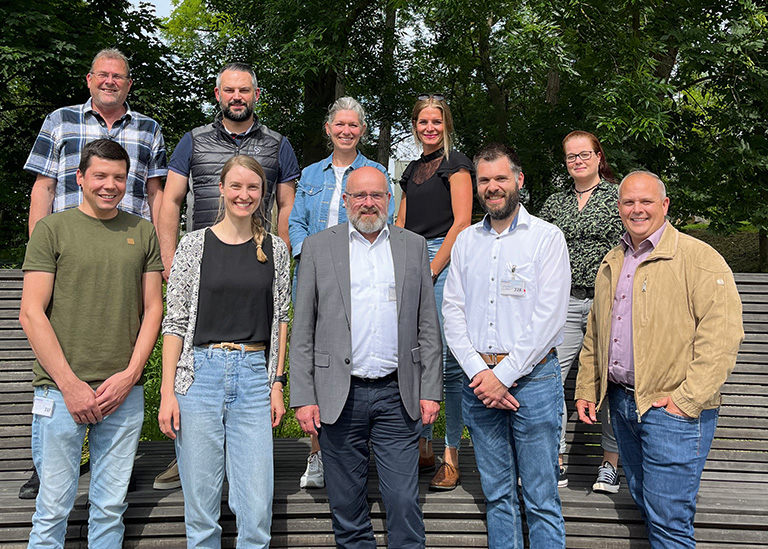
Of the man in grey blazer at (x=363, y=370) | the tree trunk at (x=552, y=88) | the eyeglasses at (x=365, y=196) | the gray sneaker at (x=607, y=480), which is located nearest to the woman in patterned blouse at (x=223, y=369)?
the man in grey blazer at (x=363, y=370)

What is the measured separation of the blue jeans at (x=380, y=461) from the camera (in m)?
3.39

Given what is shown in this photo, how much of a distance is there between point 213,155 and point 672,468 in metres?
2.95

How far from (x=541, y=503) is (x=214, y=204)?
2.38 metres

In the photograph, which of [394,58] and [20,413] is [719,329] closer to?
[20,413]

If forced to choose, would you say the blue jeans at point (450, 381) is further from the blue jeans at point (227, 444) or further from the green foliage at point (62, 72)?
the green foliage at point (62, 72)

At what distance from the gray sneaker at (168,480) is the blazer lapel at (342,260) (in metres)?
1.64

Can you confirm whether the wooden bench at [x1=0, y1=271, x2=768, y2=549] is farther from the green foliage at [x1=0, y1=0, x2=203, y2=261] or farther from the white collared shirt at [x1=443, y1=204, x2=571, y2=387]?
the green foliage at [x1=0, y1=0, x2=203, y2=261]

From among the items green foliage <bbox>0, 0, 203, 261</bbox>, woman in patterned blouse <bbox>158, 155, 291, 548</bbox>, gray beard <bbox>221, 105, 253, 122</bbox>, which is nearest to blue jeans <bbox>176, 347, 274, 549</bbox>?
woman in patterned blouse <bbox>158, 155, 291, 548</bbox>

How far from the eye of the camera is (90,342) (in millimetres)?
3334

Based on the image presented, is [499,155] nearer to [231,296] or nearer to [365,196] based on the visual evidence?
[365,196]

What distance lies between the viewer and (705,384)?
326cm

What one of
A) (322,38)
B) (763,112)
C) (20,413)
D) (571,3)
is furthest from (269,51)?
(20,413)

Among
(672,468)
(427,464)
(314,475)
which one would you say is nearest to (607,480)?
(672,468)

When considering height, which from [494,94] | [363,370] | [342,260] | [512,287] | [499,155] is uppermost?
[494,94]
